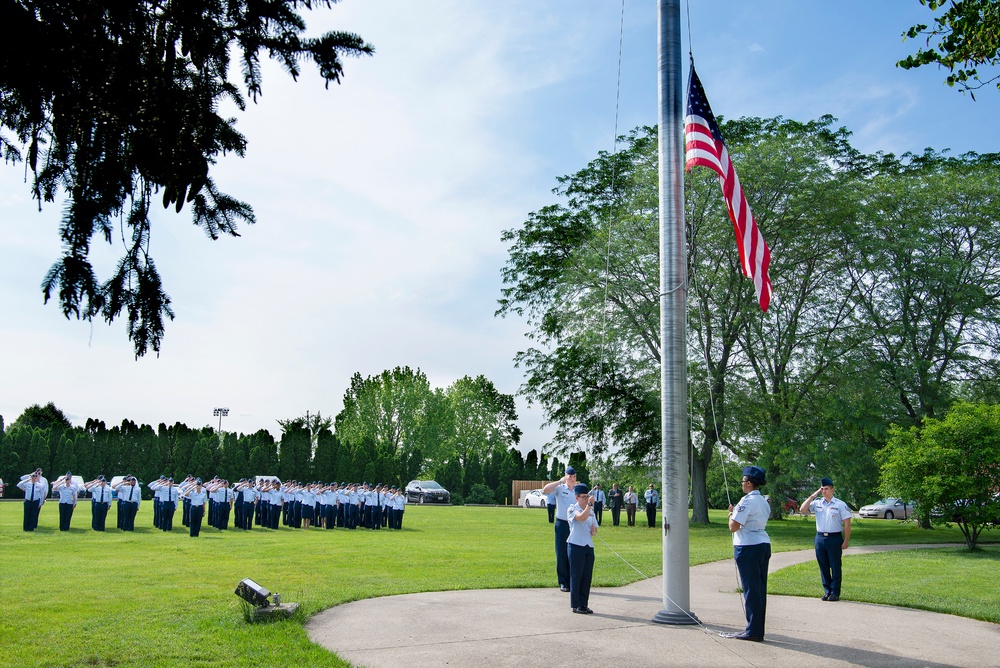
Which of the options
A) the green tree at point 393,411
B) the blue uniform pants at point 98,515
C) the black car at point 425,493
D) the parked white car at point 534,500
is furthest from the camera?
the green tree at point 393,411

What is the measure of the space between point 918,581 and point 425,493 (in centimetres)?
4511

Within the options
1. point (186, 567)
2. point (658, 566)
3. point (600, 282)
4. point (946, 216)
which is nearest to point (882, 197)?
point (946, 216)

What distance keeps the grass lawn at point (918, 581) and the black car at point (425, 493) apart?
131 ft

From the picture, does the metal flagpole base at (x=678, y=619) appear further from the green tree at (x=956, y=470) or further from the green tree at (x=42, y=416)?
the green tree at (x=42, y=416)

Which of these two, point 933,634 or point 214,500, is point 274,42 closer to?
point 933,634

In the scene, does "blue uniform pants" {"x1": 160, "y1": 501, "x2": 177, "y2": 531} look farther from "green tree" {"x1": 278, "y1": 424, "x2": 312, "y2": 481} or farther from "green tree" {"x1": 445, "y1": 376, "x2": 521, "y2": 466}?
"green tree" {"x1": 445, "y1": 376, "x2": 521, "y2": 466}

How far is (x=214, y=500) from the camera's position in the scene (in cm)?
2686

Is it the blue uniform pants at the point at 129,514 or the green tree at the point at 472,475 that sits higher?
the green tree at the point at 472,475

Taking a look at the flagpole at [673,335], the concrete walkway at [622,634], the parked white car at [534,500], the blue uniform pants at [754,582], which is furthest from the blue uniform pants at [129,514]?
the parked white car at [534,500]

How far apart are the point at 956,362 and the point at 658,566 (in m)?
22.1

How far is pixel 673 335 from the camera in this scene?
9.75 metres

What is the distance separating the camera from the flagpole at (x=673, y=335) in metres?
9.37

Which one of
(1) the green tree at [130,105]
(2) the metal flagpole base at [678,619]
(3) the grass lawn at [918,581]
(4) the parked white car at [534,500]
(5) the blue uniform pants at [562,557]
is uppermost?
(1) the green tree at [130,105]

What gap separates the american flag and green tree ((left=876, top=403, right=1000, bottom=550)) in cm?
1400
